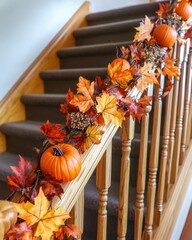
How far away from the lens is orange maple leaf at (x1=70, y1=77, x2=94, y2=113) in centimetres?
64

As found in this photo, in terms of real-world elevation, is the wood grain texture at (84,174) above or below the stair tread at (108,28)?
below

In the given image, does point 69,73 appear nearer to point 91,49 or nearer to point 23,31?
point 91,49

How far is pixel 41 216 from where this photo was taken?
50 centimetres

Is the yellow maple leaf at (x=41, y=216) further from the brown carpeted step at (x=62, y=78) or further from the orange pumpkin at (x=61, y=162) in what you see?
the brown carpeted step at (x=62, y=78)

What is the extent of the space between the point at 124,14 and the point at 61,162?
6.53 ft

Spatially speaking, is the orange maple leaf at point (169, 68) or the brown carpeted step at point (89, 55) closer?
the orange maple leaf at point (169, 68)

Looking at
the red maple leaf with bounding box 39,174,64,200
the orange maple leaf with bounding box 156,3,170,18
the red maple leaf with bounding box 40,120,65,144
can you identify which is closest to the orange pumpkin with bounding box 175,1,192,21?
the orange maple leaf with bounding box 156,3,170,18

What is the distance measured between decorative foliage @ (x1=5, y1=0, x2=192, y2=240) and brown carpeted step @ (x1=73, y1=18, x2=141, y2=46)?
1.05 metres

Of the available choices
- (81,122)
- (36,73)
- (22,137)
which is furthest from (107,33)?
(81,122)

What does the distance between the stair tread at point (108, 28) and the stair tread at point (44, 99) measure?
0.76 m

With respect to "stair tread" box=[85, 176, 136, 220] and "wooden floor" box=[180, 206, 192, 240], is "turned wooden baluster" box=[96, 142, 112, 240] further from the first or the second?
"wooden floor" box=[180, 206, 192, 240]

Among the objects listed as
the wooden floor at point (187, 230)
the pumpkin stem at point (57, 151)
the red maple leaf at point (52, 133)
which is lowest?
the wooden floor at point (187, 230)

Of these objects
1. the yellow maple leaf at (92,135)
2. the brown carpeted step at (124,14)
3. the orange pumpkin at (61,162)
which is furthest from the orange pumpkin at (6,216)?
the brown carpeted step at (124,14)

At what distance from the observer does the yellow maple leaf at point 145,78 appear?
Answer: 75 cm
